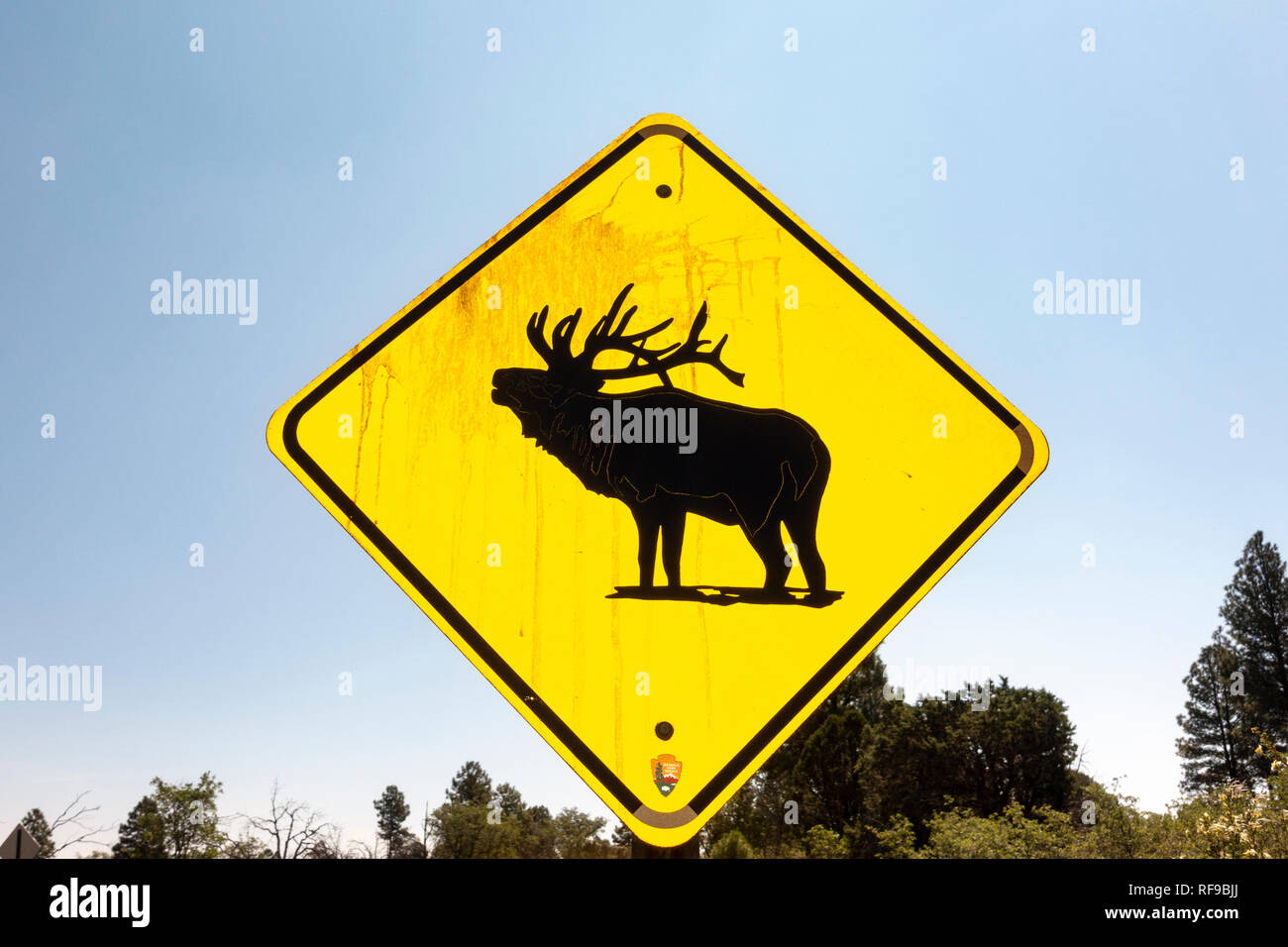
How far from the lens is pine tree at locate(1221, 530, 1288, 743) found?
47625 mm

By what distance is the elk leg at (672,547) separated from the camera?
1770 mm

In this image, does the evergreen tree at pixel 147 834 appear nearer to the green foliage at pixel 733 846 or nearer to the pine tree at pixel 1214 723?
the green foliage at pixel 733 846

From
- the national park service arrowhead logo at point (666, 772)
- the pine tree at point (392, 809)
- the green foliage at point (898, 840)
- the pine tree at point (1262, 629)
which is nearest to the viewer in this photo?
the national park service arrowhead logo at point (666, 772)

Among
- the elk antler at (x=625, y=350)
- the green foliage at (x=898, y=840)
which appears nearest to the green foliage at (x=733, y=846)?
the green foliage at (x=898, y=840)

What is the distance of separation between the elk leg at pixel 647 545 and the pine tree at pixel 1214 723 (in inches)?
2420

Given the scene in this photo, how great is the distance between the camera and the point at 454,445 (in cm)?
188

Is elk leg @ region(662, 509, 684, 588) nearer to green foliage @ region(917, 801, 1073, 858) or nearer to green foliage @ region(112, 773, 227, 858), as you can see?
green foliage @ region(917, 801, 1073, 858)

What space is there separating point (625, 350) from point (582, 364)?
12 centimetres

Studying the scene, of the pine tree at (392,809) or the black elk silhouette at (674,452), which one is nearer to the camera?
the black elk silhouette at (674,452)

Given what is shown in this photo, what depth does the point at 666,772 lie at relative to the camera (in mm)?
1592

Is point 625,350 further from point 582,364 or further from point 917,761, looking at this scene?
point 917,761
